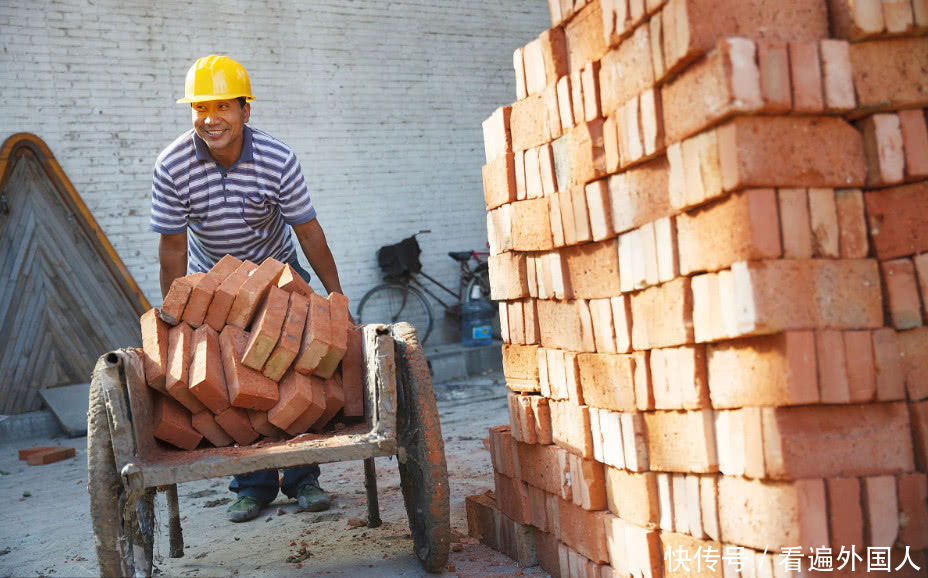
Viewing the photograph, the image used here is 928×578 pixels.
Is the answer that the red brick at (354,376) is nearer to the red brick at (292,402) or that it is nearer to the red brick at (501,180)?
the red brick at (292,402)

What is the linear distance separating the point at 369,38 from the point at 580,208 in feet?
26.2

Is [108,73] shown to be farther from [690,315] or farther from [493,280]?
[690,315]

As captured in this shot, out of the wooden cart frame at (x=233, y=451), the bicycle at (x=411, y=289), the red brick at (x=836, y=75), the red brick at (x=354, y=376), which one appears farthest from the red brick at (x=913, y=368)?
the bicycle at (x=411, y=289)

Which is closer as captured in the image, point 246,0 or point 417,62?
point 246,0

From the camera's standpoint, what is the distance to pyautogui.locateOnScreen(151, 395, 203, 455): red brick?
3031 millimetres

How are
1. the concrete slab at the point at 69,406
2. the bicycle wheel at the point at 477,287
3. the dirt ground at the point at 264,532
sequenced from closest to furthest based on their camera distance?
the dirt ground at the point at 264,532 < the concrete slab at the point at 69,406 < the bicycle wheel at the point at 477,287

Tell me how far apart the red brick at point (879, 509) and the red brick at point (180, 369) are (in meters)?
2.25

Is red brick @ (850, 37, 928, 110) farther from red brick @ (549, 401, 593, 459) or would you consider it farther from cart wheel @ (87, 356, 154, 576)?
cart wheel @ (87, 356, 154, 576)

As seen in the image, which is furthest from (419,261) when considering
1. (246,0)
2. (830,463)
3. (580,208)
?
(830,463)

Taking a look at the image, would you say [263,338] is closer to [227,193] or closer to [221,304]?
[221,304]

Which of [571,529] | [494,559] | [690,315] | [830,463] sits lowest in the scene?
[494,559]

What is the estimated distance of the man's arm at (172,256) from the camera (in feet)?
14.1

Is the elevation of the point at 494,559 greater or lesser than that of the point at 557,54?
lesser

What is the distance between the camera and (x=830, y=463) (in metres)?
2.21
